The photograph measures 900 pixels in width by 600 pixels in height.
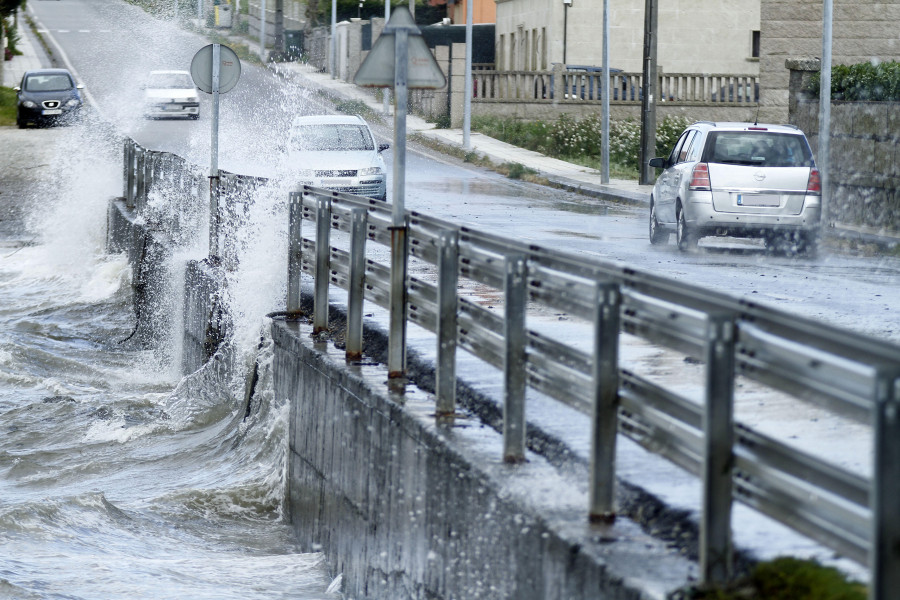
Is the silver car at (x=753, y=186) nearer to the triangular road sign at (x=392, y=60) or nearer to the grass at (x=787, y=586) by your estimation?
the triangular road sign at (x=392, y=60)

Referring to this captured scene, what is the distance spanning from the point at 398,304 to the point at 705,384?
3.80 metres

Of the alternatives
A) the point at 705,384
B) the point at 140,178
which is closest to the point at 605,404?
the point at 705,384

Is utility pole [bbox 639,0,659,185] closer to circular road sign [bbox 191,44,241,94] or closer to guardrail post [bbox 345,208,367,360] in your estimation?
circular road sign [bbox 191,44,241,94]

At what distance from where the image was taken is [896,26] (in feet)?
99.5

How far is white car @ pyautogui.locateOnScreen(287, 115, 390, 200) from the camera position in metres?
23.8

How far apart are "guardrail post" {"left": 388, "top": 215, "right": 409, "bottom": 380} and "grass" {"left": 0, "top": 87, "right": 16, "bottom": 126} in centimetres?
3753

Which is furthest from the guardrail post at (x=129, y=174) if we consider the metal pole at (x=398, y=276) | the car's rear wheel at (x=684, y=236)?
the metal pole at (x=398, y=276)

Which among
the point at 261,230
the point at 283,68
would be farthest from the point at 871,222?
the point at 283,68

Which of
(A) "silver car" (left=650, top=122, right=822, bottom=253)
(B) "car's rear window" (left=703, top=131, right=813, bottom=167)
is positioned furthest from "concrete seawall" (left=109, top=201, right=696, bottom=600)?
(B) "car's rear window" (left=703, top=131, right=813, bottom=167)

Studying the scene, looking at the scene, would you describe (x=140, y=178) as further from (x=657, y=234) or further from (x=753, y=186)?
(x=753, y=186)

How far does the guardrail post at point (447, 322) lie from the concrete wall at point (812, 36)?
25.3 meters

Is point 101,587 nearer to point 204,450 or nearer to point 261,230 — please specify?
point 204,450

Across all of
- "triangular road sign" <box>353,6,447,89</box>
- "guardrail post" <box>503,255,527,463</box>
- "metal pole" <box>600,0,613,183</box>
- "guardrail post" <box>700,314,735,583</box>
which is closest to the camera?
"guardrail post" <box>700,314,735,583</box>

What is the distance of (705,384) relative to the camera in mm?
4133
